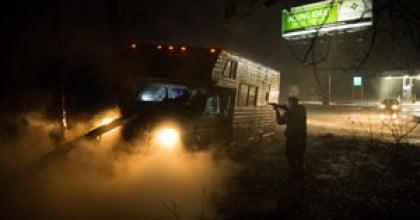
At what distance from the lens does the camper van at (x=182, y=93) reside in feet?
27.8

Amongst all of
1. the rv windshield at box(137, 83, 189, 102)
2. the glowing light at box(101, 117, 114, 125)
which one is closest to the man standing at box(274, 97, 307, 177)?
the rv windshield at box(137, 83, 189, 102)

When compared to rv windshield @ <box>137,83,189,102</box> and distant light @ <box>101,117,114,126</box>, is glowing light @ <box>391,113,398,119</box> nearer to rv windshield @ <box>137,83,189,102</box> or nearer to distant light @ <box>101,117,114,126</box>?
rv windshield @ <box>137,83,189,102</box>

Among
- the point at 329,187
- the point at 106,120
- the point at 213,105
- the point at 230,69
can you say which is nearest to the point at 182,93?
the point at 213,105

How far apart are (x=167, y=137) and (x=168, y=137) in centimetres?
2

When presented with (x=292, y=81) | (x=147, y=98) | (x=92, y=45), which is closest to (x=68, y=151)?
(x=147, y=98)

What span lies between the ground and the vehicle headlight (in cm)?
151

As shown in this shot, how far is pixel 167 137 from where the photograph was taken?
8398 mm

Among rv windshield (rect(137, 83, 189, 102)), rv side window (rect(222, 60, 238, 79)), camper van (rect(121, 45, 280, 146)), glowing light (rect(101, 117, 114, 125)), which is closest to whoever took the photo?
camper van (rect(121, 45, 280, 146))

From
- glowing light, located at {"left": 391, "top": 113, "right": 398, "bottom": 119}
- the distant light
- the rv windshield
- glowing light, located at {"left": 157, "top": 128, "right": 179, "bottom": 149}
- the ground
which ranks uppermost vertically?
the rv windshield

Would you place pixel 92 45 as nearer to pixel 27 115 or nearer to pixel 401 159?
pixel 27 115

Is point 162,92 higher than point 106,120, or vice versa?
point 162,92

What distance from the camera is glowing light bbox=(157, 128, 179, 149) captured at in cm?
832

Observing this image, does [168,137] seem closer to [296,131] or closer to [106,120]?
[106,120]

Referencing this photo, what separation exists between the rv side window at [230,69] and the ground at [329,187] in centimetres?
235
